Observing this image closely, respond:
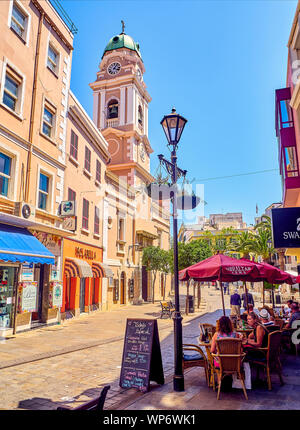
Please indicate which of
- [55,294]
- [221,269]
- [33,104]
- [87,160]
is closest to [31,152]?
[33,104]

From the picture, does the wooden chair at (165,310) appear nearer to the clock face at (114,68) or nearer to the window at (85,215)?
the window at (85,215)

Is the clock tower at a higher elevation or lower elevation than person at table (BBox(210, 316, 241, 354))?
higher

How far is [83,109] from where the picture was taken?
19.2 metres

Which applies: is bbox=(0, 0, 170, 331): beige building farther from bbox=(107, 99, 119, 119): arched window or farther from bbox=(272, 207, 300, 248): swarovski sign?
bbox=(107, 99, 119, 119): arched window

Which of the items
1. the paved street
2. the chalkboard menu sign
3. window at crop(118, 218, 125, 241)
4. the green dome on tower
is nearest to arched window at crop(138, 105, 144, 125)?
the green dome on tower

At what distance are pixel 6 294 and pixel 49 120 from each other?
26.6ft

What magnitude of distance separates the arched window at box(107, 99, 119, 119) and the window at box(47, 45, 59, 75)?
16473mm

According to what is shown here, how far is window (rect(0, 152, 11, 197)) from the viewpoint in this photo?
39.0ft

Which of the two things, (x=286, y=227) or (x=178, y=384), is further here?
(x=286, y=227)

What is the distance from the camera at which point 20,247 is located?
11.0m

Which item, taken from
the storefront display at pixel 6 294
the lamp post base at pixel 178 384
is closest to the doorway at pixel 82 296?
the storefront display at pixel 6 294

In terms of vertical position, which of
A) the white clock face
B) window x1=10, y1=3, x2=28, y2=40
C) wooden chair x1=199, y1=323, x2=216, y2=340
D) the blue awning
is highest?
the white clock face

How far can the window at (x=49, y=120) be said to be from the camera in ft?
48.5

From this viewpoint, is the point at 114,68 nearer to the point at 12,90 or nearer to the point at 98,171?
the point at 98,171
